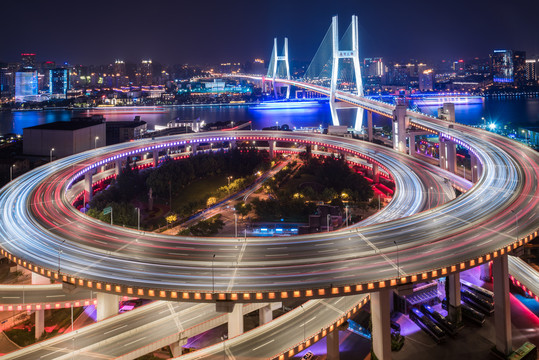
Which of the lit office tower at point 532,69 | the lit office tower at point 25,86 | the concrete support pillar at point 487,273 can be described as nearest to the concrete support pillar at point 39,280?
the concrete support pillar at point 487,273

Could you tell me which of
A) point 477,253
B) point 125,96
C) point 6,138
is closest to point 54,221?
point 477,253

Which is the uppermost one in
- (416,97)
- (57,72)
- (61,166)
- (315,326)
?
(57,72)

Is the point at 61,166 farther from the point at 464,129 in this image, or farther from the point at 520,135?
the point at 520,135

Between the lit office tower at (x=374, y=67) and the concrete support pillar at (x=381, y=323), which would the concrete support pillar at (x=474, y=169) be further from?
the lit office tower at (x=374, y=67)

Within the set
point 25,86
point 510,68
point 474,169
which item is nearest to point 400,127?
point 474,169

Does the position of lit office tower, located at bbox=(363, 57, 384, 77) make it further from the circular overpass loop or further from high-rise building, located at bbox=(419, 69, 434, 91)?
the circular overpass loop
